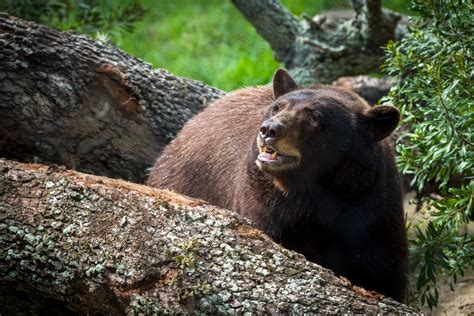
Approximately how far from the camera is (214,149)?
6.61m

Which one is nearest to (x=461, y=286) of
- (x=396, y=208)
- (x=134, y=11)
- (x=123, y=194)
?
(x=396, y=208)

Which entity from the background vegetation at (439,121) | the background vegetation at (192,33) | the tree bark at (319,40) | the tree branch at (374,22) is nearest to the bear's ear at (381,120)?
the background vegetation at (439,121)

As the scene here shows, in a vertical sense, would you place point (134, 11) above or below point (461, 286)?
above

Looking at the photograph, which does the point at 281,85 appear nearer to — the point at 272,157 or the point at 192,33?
the point at 272,157

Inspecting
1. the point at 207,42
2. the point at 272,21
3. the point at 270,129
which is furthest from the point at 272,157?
the point at 207,42

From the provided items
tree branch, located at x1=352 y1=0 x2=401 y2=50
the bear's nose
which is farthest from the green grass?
the bear's nose

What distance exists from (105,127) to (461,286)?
10.2 ft

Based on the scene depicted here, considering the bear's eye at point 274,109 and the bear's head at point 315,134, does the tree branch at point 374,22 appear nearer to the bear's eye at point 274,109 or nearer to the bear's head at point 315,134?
the bear's head at point 315,134

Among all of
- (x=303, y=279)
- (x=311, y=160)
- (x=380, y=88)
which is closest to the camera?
(x=303, y=279)

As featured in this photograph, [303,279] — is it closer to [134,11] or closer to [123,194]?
[123,194]

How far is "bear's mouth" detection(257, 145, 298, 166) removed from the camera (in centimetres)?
521

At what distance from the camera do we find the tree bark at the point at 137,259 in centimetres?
439

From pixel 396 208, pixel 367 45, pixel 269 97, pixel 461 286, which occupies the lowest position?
pixel 461 286

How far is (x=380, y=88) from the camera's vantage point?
8570 millimetres
